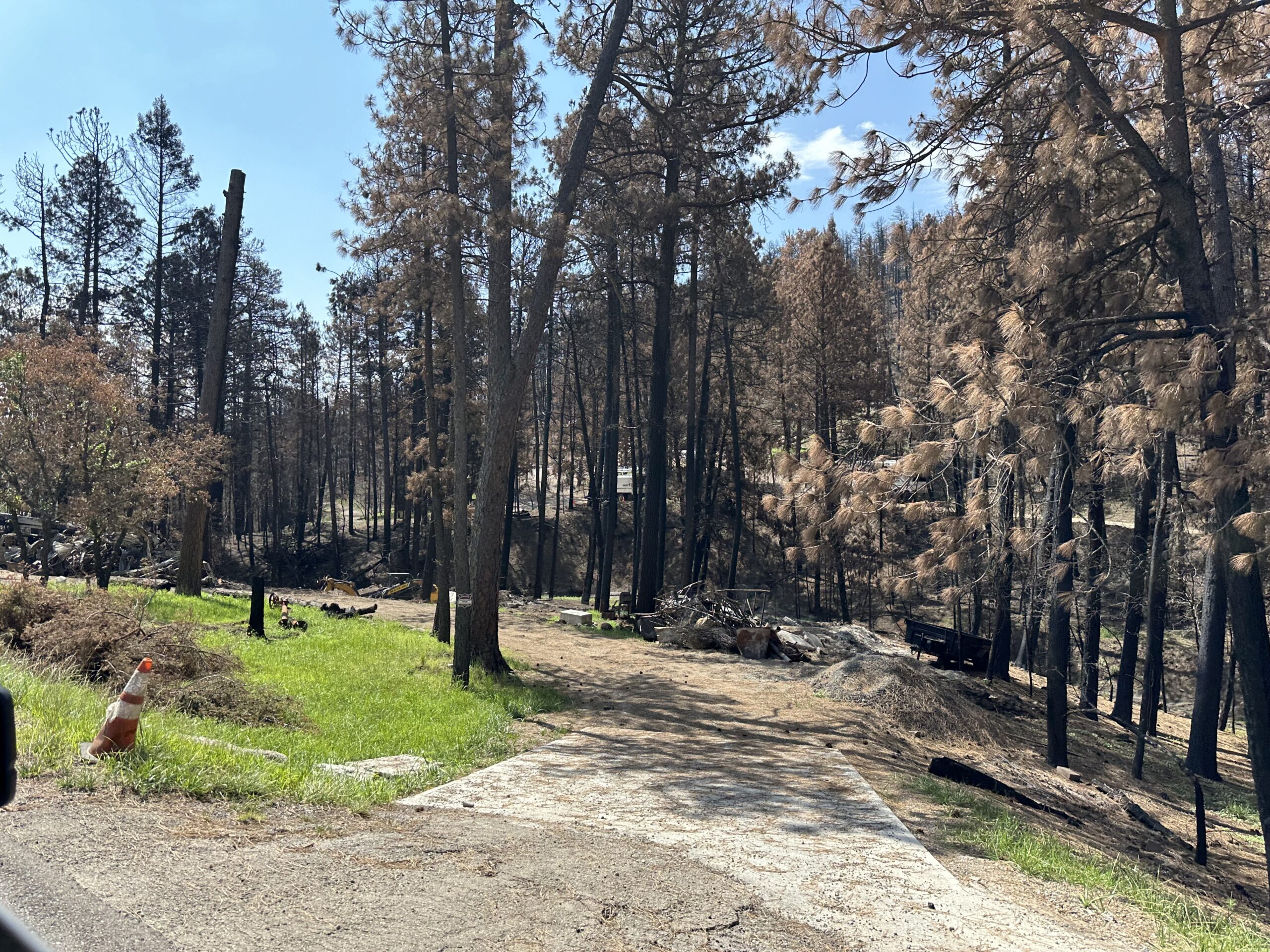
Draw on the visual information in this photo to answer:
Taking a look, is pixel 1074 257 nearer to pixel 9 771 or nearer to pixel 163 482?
pixel 9 771

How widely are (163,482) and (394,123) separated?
7553mm

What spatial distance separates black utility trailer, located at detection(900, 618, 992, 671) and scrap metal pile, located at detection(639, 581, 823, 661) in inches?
132

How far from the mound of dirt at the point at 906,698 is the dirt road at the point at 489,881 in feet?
18.7

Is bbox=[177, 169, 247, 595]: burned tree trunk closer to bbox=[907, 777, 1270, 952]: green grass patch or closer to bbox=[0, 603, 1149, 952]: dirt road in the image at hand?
Answer: bbox=[0, 603, 1149, 952]: dirt road

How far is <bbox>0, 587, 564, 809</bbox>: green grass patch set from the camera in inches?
207

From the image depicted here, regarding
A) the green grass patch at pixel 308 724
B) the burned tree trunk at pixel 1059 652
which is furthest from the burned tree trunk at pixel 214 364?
the burned tree trunk at pixel 1059 652

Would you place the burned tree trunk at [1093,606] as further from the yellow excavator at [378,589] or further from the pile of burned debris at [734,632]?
the yellow excavator at [378,589]

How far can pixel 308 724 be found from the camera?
323 inches

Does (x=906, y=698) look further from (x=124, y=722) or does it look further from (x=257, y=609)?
(x=257, y=609)

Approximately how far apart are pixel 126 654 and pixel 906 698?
404 inches

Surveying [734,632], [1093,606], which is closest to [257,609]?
[734,632]

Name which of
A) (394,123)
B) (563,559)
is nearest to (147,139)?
(394,123)

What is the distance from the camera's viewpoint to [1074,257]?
869 cm

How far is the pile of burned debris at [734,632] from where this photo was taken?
17844 mm
